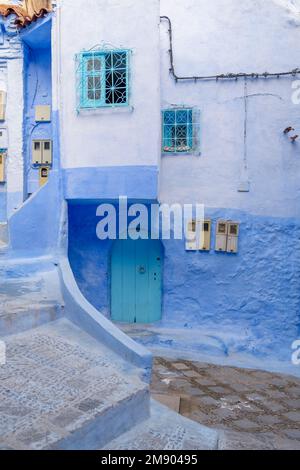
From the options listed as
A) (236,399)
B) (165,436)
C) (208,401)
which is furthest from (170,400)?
(165,436)

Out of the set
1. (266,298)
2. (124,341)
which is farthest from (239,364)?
(124,341)

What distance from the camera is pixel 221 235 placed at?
29.2 feet

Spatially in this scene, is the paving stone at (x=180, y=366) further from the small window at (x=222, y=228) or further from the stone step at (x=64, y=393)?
the stone step at (x=64, y=393)

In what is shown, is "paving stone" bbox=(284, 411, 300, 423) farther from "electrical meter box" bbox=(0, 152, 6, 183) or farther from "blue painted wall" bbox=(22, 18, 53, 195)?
"electrical meter box" bbox=(0, 152, 6, 183)

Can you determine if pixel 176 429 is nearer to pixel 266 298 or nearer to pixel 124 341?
pixel 124 341

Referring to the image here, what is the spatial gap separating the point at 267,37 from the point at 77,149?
4469 millimetres

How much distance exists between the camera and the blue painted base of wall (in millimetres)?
8648

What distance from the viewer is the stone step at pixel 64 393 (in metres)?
3.17

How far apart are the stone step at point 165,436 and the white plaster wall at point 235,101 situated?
5448 mm

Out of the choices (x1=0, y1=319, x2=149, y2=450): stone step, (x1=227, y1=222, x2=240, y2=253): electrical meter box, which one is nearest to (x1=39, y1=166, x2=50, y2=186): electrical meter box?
(x1=227, y1=222, x2=240, y2=253): electrical meter box

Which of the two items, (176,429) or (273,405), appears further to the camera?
(273,405)

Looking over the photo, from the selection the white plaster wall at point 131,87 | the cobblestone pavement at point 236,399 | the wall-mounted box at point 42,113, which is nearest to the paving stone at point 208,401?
the cobblestone pavement at point 236,399

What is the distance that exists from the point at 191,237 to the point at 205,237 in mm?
298

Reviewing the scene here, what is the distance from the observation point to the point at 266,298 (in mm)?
8758
